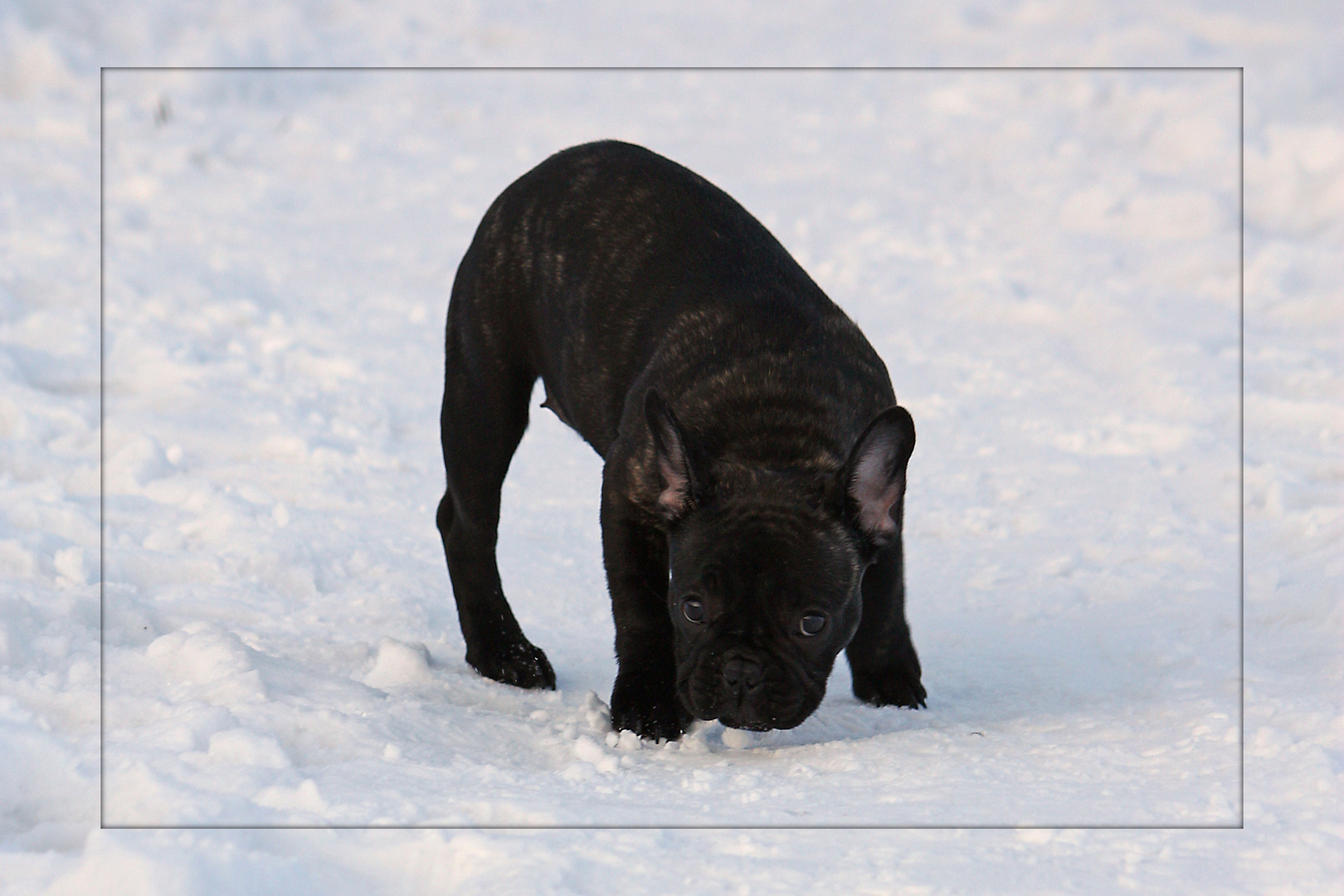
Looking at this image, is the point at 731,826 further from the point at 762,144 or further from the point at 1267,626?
the point at 762,144

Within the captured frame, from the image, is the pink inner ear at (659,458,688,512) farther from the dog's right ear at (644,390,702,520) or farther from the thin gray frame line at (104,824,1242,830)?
the thin gray frame line at (104,824,1242,830)

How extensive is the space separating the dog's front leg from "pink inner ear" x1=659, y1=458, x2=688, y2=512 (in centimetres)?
28

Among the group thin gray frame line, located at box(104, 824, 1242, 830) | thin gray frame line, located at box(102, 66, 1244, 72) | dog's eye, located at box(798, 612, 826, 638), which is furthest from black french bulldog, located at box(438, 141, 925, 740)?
thin gray frame line, located at box(102, 66, 1244, 72)

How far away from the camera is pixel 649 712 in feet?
15.0

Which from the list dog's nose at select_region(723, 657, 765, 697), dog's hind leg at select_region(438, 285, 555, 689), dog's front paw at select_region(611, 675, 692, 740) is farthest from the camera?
dog's hind leg at select_region(438, 285, 555, 689)

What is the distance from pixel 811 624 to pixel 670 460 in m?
0.58

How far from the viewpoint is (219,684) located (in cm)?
427

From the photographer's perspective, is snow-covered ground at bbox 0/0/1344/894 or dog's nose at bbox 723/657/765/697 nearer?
snow-covered ground at bbox 0/0/1344/894

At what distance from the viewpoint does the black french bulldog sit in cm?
411

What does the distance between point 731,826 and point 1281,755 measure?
1.49 meters

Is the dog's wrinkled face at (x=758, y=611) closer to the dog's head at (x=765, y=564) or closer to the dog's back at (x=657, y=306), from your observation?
the dog's head at (x=765, y=564)

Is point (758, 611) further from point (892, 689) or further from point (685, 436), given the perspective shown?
point (892, 689)

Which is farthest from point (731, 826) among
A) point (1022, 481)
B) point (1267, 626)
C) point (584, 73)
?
point (584, 73)

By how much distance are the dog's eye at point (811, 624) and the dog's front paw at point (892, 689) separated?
840 mm
